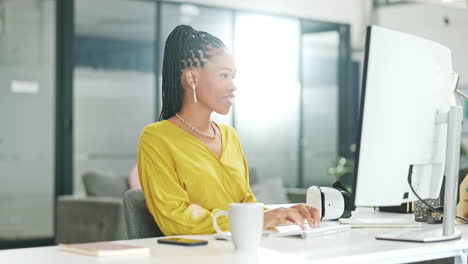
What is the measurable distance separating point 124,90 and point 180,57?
412 centimetres

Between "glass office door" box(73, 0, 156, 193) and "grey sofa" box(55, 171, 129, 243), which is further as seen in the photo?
"glass office door" box(73, 0, 156, 193)

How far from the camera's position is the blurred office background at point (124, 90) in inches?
235

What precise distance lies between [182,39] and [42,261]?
0.92 m

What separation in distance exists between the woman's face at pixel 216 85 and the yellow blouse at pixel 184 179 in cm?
12

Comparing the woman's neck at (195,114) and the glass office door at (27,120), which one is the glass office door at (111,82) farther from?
the woman's neck at (195,114)

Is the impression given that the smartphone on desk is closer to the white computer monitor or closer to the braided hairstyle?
the white computer monitor

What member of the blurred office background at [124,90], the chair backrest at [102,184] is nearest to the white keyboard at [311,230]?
the chair backrest at [102,184]

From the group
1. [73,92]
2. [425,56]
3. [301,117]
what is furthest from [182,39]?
[301,117]

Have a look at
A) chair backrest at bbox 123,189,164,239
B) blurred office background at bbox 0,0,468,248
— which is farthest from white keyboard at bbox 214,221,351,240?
blurred office background at bbox 0,0,468,248

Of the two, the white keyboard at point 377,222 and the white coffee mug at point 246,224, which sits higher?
the white coffee mug at point 246,224

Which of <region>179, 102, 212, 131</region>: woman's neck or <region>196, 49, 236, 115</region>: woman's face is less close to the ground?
<region>196, 49, 236, 115</region>: woman's face

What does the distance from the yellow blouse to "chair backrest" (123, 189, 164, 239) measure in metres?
0.05

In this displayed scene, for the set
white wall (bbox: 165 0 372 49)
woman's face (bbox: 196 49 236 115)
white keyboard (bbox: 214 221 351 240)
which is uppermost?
white wall (bbox: 165 0 372 49)

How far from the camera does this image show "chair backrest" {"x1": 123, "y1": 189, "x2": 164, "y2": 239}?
2.12 meters
